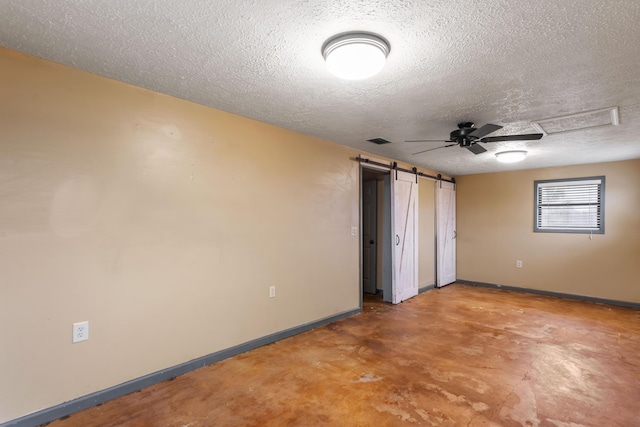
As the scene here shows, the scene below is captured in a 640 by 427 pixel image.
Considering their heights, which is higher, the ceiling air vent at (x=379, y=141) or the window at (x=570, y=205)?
the ceiling air vent at (x=379, y=141)

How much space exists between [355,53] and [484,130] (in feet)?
5.33

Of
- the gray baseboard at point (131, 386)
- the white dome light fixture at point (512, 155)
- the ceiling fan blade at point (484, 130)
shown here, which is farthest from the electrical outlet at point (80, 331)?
the white dome light fixture at point (512, 155)

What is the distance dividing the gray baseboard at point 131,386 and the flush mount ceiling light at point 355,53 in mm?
2580

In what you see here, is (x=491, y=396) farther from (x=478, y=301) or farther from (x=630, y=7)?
(x=478, y=301)

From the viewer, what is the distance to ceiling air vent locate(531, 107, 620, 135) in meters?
2.79

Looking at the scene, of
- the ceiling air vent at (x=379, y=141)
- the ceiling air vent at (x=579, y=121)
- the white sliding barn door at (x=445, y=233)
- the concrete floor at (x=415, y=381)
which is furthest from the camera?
the white sliding barn door at (x=445, y=233)

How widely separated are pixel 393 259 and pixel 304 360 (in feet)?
8.16

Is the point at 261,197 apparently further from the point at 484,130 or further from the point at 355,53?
the point at 484,130

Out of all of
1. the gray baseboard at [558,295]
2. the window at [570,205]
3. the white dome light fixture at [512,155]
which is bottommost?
the gray baseboard at [558,295]

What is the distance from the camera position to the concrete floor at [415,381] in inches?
80.7

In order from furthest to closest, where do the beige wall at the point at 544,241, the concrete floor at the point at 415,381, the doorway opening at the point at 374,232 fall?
the doorway opening at the point at 374,232 < the beige wall at the point at 544,241 < the concrete floor at the point at 415,381

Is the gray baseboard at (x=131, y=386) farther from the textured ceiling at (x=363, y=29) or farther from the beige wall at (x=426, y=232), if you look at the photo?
the beige wall at (x=426, y=232)

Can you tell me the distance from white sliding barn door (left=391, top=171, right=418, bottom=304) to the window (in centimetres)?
233

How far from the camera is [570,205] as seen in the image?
5324 millimetres
